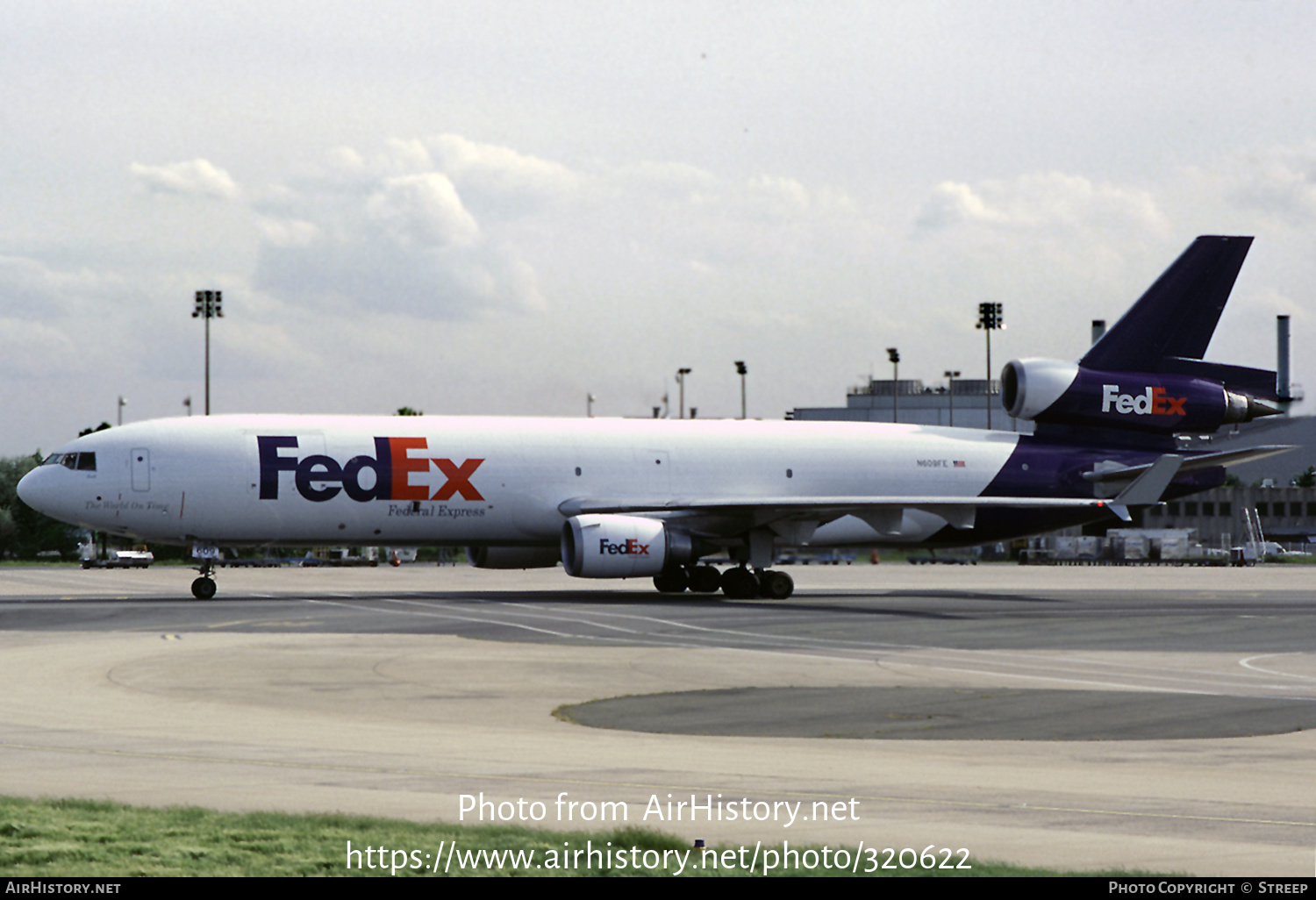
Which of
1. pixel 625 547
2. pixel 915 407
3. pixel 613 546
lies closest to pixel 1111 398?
pixel 625 547

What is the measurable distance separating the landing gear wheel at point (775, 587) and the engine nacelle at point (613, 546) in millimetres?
3585

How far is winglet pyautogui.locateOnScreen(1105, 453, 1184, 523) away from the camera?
46.4 meters

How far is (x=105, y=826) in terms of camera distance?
10.3 metres

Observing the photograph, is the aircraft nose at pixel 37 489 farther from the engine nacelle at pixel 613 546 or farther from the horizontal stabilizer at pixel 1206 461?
the horizontal stabilizer at pixel 1206 461

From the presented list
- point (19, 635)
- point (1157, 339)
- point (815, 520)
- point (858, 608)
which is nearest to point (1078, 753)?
point (19, 635)

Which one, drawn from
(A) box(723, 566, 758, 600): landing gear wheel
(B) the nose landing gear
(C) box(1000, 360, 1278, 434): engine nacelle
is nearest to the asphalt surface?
(B) the nose landing gear

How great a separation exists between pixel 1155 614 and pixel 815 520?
11480 mm

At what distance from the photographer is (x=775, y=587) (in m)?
47.3

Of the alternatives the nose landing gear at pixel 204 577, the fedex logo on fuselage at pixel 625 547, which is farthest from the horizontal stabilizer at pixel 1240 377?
the nose landing gear at pixel 204 577

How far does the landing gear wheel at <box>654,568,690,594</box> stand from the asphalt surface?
983cm

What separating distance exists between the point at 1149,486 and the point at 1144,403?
6.57 m

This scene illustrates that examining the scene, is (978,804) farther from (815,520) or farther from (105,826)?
(815,520)
